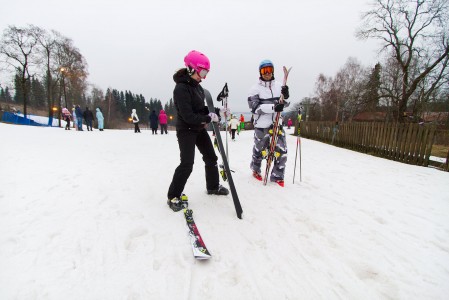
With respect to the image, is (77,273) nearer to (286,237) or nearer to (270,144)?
(286,237)

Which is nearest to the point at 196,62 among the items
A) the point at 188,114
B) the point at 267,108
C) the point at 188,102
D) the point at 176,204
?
the point at 188,102

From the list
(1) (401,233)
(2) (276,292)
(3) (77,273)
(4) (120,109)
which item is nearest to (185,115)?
(3) (77,273)

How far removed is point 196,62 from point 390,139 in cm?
880

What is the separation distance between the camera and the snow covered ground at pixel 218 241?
5.78ft

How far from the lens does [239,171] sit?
5121 mm

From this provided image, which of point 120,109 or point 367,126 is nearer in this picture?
point 367,126

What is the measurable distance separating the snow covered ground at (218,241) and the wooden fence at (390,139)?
3898mm

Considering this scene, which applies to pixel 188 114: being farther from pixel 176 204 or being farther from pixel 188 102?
pixel 176 204

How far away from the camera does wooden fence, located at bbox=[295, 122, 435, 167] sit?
692 cm

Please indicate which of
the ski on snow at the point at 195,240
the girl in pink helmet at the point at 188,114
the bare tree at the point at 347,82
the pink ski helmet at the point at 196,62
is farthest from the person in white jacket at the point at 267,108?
the bare tree at the point at 347,82

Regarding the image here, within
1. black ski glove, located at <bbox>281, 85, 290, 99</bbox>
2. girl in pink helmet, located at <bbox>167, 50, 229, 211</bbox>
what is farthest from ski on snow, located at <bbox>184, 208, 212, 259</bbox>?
black ski glove, located at <bbox>281, 85, 290, 99</bbox>

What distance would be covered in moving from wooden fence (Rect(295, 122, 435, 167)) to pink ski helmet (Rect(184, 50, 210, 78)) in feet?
25.5

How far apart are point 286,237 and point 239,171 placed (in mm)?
2746

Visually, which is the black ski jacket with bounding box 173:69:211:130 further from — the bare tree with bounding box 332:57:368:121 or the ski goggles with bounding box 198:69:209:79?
the bare tree with bounding box 332:57:368:121
